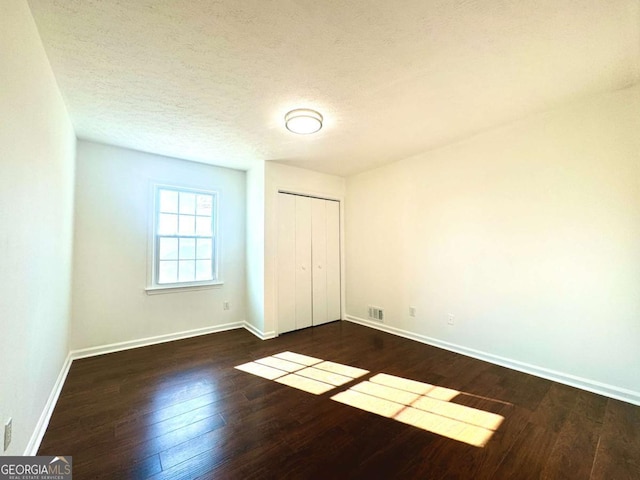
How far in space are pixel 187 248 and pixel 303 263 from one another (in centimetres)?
172

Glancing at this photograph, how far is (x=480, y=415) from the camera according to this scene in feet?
6.18

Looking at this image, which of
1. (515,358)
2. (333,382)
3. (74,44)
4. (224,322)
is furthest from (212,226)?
(515,358)

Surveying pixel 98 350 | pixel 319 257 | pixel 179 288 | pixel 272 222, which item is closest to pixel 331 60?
pixel 272 222

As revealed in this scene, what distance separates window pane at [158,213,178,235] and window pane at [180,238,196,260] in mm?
182

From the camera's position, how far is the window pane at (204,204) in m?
3.78

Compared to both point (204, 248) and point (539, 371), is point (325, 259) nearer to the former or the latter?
point (204, 248)

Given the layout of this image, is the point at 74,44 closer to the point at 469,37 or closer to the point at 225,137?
the point at 225,137

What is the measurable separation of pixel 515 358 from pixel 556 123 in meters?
2.34

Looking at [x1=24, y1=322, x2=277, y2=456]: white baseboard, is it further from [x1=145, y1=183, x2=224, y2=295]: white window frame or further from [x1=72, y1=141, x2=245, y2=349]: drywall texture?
[x1=145, y1=183, x2=224, y2=295]: white window frame

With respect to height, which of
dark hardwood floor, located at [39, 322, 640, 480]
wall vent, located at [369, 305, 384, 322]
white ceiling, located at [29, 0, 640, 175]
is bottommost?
dark hardwood floor, located at [39, 322, 640, 480]

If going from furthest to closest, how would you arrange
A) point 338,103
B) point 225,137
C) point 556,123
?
point 225,137, point 556,123, point 338,103

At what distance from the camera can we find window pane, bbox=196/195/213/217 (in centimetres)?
378

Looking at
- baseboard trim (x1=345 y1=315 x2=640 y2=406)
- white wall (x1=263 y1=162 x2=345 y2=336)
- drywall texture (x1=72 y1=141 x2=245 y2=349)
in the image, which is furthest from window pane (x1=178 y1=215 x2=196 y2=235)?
baseboard trim (x1=345 y1=315 x2=640 y2=406)

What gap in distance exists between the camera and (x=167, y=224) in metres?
3.52
